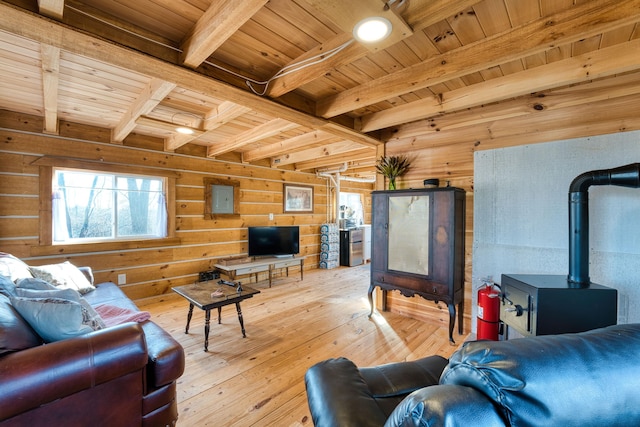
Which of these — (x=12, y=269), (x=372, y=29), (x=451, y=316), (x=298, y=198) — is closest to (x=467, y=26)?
(x=372, y=29)

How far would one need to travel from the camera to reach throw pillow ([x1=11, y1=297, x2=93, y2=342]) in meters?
1.29

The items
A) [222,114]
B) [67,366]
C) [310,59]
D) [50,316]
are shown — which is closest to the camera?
[67,366]

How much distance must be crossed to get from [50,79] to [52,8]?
3.34 feet

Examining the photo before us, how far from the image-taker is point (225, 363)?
2281mm

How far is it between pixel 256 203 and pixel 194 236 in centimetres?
125

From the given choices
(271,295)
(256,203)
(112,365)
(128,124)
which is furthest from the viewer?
(256,203)

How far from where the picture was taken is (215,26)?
135 centimetres

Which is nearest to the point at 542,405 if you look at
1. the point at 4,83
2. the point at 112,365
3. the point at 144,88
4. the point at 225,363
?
the point at 112,365

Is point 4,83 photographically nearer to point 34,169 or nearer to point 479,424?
point 34,169

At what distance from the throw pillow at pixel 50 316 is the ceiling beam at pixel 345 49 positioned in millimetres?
1867

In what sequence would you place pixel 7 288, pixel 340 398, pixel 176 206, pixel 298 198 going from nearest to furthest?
1. pixel 340 398
2. pixel 7 288
3. pixel 176 206
4. pixel 298 198

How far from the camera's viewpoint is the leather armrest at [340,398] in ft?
2.81

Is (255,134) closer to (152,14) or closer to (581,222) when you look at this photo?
(152,14)

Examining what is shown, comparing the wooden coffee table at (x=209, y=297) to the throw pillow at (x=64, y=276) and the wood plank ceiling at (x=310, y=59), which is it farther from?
the wood plank ceiling at (x=310, y=59)
